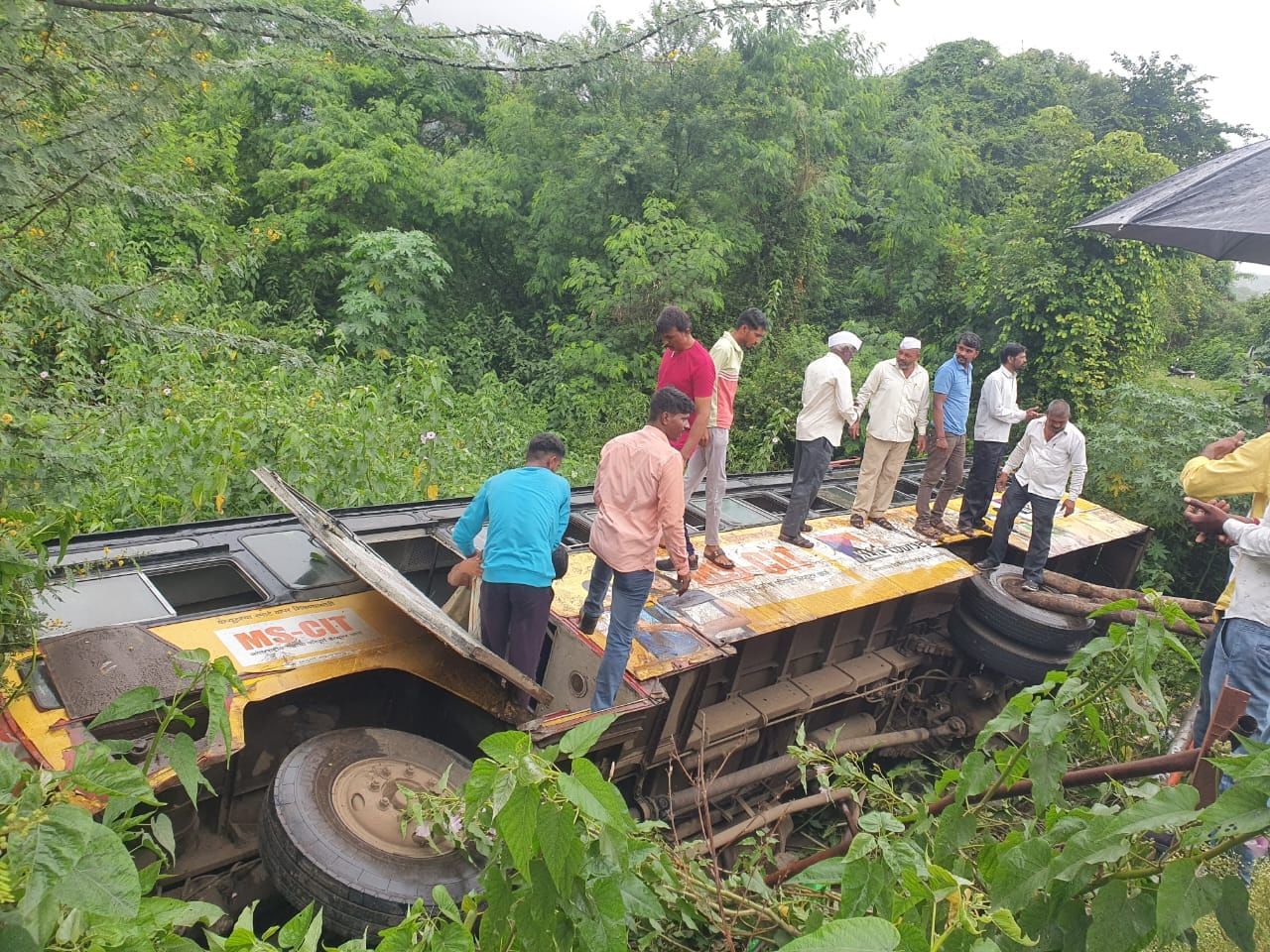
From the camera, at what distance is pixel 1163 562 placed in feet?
28.2

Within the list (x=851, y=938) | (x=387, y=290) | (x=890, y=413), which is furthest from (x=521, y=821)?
(x=387, y=290)

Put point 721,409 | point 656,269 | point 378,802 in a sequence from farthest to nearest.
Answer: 1. point 656,269
2. point 721,409
3. point 378,802

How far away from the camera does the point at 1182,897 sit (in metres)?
1.24

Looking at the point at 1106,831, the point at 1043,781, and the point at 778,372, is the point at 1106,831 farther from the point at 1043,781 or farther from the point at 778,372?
the point at 778,372

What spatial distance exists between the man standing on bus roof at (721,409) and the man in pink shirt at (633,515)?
1.11m

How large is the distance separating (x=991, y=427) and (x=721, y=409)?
2.68 meters

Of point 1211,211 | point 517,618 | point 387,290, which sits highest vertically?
point 1211,211

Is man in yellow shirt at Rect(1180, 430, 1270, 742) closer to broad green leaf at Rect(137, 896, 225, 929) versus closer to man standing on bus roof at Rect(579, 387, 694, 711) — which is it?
Answer: man standing on bus roof at Rect(579, 387, 694, 711)

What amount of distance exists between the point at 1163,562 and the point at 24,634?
379 inches

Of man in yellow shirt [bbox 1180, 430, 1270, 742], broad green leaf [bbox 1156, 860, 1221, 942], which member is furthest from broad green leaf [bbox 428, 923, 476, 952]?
man in yellow shirt [bbox 1180, 430, 1270, 742]

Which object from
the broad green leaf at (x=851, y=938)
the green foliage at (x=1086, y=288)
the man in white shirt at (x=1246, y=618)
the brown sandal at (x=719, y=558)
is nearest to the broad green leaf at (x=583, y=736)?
the broad green leaf at (x=851, y=938)

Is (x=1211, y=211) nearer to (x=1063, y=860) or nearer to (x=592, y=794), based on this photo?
(x=1063, y=860)

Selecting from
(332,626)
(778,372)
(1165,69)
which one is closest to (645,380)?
(778,372)

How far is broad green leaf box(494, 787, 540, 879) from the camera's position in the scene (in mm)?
1398
